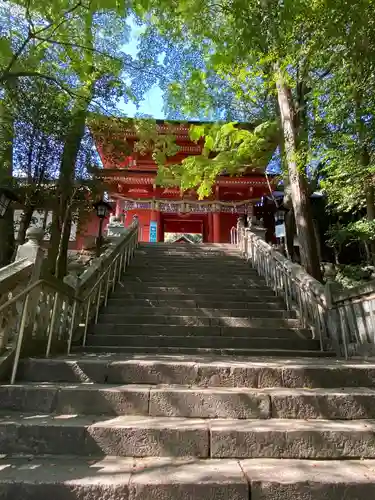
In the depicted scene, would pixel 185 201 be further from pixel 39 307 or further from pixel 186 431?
pixel 186 431

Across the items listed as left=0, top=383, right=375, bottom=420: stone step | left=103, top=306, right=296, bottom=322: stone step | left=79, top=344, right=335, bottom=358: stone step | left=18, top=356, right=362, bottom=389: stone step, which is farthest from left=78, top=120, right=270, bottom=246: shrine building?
left=0, top=383, right=375, bottom=420: stone step

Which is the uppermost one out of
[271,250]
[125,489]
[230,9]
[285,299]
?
[230,9]

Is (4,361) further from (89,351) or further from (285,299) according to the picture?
(285,299)

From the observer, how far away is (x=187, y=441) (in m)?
2.29

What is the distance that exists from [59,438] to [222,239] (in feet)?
42.8

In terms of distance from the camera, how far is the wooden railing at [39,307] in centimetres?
322

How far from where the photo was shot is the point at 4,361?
3031 millimetres

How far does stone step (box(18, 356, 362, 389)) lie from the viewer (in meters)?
3.08

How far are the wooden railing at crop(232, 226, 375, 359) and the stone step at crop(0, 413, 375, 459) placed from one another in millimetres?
2211

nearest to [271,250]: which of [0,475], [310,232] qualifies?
[310,232]

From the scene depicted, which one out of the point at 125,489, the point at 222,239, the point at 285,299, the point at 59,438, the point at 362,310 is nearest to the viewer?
the point at 125,489

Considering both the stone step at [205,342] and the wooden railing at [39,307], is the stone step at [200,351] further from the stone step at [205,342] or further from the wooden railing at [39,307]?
the wooden railing at [39,307]

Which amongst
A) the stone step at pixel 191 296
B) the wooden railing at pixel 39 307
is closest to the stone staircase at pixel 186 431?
the wooden railing at pixel 39 307

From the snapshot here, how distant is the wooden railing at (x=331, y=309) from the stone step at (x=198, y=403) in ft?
5.78
